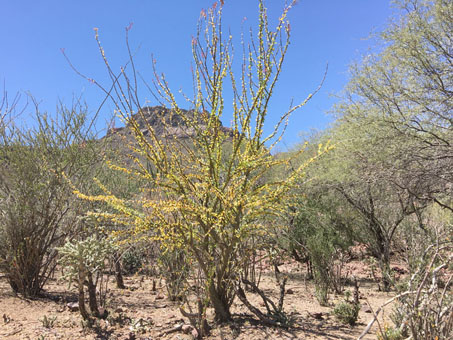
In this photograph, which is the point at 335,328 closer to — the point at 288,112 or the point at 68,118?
the point at 288,112

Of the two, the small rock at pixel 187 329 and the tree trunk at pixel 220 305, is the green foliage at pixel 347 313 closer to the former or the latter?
the tree trunk at pixel 220 305

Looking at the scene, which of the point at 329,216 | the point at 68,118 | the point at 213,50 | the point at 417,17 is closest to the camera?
the point at 213,50

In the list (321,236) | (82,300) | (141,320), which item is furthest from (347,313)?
(82,300)

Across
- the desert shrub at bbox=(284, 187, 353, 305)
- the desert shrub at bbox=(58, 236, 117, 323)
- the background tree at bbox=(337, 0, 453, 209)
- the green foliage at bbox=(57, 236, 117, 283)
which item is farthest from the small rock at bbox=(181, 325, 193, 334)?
the background tree at bbox=(337, 0, 453, 209)

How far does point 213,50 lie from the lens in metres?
3.95

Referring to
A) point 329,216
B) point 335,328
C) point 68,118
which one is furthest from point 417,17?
point 68,118

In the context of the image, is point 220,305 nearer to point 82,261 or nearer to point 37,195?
point 82,261

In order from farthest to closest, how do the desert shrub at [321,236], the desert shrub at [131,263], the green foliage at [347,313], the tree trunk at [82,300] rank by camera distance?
1. the desert shrub at [131,263]
2. the desert shrub at [321,236]
3. the green foliage at [347,313]
4. the tree trunk at [82,300]

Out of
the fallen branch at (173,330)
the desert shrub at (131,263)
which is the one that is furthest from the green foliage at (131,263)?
the fallen branch at (173,330)

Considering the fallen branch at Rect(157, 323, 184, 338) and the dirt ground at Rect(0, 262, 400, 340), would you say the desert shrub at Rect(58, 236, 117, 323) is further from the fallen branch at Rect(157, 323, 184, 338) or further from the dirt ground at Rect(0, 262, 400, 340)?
the fallen branch at Rect(157, 323, 184, 338)

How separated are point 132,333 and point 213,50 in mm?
3324

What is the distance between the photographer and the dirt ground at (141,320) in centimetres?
435

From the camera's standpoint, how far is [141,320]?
482cm

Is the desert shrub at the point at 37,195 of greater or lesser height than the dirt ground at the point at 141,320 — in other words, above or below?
above
